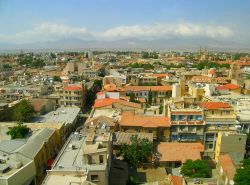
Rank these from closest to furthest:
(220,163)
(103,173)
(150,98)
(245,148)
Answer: (103,173) → (220,163) → (245,148) → (150,98)

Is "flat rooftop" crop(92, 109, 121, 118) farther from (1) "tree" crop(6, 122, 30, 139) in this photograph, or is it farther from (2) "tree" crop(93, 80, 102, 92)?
(2) "tree" crop(93, 80, 102, 92)

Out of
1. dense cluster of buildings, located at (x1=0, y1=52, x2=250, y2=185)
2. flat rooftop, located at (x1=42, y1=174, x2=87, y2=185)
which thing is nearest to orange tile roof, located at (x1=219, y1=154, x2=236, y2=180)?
dense cluster of buildings, located at (x1=0, y1=52, x2=250, y2=185)

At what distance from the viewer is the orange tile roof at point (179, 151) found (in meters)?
27.1

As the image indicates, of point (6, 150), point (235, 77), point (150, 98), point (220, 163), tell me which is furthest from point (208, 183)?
point (235, 77)

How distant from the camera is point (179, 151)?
2798 cm

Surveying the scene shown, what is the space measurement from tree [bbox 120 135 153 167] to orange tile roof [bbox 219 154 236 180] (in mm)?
7289

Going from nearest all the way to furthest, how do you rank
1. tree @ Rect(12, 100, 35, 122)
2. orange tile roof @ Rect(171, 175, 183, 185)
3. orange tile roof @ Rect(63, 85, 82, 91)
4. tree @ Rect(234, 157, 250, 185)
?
1. tree @ Rect(234, 157, 250, 185)
2. orange tile roof @ Rect(171, 175, 183, 185)
3. tree @ Rect(12, 100, 35, 122)
4. orange tile roof @ Rect(63, 85, 82, 91)

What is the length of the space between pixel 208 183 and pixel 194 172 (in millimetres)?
3797

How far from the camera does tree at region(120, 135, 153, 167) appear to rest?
86.1ft

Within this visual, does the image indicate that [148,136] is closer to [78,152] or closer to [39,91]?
[78,152]

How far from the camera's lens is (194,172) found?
23.2m

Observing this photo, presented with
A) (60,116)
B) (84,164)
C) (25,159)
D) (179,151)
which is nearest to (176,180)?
(179,151)

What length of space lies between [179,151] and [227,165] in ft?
16.5

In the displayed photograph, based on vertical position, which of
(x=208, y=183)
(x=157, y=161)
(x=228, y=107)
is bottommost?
(x=157, y=161)
